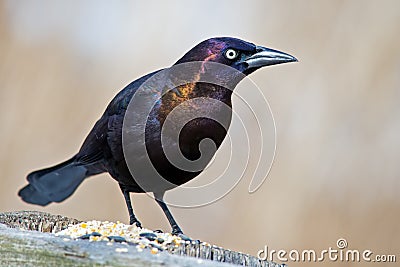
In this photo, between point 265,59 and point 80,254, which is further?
point 265,59

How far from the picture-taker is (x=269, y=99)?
287 cm

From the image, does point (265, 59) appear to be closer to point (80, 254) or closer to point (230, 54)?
point (230, 54)

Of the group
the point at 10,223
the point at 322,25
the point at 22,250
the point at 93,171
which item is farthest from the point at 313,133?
the point at 22,250

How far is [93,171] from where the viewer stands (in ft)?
8.04

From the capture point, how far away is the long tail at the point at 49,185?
2533 millimetres

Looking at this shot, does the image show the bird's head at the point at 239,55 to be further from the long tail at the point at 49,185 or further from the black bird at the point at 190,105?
the long tail at the point at 49,185

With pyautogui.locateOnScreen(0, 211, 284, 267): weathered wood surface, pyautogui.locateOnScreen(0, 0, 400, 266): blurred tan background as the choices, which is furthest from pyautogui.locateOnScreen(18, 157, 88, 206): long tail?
pyautogui.locateOnScreen(0, 211, 284, 267): weathered wood surface

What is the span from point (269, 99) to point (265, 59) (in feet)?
3.32

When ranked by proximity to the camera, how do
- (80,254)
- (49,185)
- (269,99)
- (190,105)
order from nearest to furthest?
(80,254), (190,105), (49,185), (269,99)

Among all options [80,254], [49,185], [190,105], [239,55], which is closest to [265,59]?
[239,55]

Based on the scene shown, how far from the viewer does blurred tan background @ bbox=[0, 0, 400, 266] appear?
2.75 metres

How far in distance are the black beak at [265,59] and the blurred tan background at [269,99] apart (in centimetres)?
98

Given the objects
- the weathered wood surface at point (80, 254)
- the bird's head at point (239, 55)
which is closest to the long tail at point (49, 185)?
the bird's head at point (239, 55)

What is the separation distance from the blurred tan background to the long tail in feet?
1.63
